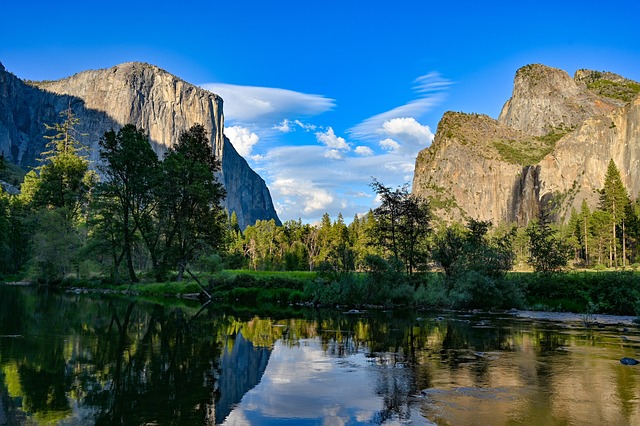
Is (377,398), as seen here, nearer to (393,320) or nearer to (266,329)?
(266,329)

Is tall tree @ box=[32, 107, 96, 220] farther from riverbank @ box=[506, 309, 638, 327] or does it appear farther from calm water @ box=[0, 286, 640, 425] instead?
riverbank @ box=[506, 309, 638, 327]

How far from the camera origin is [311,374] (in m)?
14.8

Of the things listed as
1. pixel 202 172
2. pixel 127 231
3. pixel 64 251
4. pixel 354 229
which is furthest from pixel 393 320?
pixel 354 229

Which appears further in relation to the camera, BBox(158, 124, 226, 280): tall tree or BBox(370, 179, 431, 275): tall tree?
BBox(158, 124, 226, 280): tall tree

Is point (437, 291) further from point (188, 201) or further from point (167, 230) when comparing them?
point (167, 230)

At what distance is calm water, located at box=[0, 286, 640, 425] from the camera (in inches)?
411

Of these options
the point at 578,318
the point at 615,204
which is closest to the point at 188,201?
the point at 578,318

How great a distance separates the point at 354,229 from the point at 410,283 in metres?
86.3

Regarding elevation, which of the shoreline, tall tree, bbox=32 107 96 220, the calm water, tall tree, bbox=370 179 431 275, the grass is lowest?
the shoreline

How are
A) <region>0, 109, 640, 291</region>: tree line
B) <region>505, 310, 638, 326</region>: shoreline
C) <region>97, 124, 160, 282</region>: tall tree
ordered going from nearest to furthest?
<region>505, 310, 638, 326</region>: shoreline, <region>0, 109, 640, 291</region>: tree line, <region>97, 124, 160, 282</region>: tall tree

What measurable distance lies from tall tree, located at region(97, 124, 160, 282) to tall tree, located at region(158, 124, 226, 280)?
8.77 feet

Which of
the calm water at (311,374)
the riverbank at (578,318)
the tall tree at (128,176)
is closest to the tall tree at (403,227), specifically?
the riverbank at (578,318)

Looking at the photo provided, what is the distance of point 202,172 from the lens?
53562 millimetres

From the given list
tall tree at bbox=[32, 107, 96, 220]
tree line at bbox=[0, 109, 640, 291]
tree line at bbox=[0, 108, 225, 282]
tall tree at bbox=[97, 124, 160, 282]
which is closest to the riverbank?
tree line at bbox=[0, 109, 640, 291]
